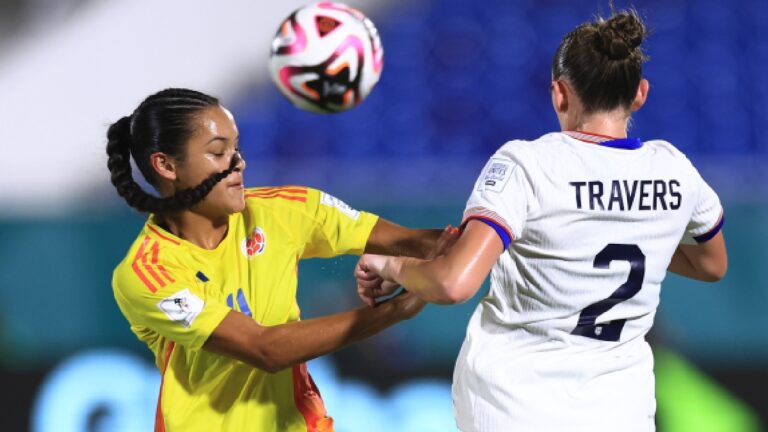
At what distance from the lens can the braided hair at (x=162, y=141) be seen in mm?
2549

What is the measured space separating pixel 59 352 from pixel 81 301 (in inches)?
9.3

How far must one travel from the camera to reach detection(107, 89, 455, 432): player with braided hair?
2.46 metres

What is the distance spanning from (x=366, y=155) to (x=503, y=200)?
2.89m

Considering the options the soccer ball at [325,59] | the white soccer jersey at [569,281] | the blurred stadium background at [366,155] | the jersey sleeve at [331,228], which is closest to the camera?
the white soccer jersey at [569,281]

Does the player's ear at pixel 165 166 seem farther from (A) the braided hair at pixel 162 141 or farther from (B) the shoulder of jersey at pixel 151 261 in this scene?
(B) the shoulder of jersey at pixel 151 261

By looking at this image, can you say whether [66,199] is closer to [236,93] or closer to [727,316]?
[236,93]

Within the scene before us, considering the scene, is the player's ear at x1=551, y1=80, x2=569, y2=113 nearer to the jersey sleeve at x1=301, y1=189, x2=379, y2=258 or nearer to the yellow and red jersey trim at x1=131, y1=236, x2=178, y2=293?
the jersey sleeve at x1=301, y1=189, x2=379, y2=258

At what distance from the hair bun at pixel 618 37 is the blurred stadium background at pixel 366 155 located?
2.40 meters

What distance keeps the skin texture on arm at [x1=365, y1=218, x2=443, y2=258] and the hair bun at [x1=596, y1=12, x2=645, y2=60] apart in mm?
606

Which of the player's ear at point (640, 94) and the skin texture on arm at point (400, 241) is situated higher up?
the player's ear at point (640, 94)

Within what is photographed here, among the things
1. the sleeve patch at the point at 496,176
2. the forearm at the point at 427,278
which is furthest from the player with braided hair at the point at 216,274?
the sleeve patch at the point at 496,176

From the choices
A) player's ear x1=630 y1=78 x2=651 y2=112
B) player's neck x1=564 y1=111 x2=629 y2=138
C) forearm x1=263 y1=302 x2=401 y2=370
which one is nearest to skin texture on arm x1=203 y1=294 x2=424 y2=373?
forearm x1=263 y1=302 x2=401 y2=370

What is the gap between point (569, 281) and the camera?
2277mm

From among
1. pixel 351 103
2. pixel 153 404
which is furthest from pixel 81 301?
pixel 351 103
